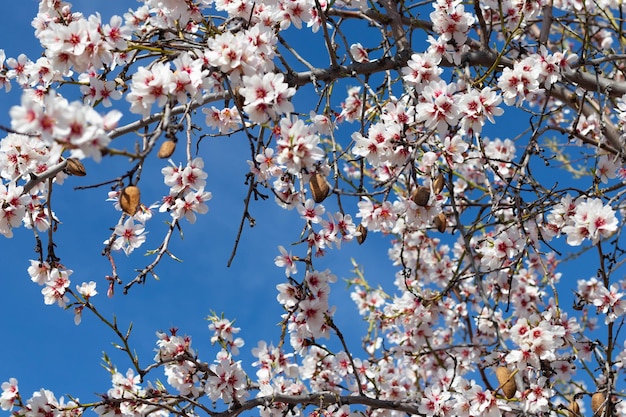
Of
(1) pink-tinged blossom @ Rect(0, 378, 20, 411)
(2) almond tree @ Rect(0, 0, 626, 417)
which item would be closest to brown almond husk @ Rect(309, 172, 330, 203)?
(2) almond tree @ Rect(0, 0, 626, 417)

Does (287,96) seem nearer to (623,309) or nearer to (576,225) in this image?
(576,225)

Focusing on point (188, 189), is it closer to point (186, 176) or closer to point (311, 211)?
point (186, 176)

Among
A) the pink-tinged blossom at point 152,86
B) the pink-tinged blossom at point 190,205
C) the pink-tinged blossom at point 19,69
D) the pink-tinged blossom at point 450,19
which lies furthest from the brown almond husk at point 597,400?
the pink-tinged blossom at point 19,69

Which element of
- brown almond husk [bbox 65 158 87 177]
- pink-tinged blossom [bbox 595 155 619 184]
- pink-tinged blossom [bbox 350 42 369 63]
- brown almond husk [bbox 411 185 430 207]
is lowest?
brown almond husk [bbox 411 185 430 207]

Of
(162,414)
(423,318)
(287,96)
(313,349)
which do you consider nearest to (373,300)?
(423,318)

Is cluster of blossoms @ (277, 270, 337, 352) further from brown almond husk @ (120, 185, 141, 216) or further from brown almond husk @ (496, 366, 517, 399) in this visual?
brown almond husk @ (496, 366, 517, 399)

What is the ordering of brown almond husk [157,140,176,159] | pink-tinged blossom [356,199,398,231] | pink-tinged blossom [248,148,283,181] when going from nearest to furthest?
brown almond husk [157,140,176,159] < pink-tinged blossom [248,148,283,181] < pink-tinged blossom [356,199,398,231]

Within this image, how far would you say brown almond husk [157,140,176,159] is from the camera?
2.01m

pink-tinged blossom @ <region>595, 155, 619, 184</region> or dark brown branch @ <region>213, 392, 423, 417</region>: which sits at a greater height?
pink-tinged blossom @ <region>595, 155, 619, 184</region>

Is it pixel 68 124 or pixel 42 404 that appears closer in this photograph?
pixel 68 124

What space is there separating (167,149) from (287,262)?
0.85m

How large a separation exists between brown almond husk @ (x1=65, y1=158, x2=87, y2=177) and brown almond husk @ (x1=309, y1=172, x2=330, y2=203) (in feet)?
3.10

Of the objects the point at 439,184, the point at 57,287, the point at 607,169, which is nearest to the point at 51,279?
the point at 57,287

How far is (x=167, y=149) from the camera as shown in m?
2.02
